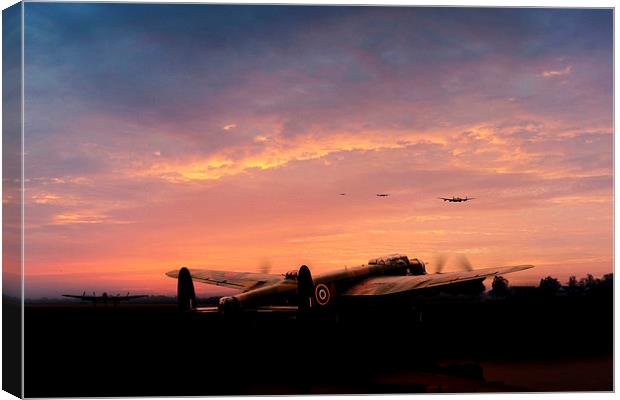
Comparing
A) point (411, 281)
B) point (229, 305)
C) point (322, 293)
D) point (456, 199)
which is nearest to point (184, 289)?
point (229, 305)

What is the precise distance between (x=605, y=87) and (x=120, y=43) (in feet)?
37.6

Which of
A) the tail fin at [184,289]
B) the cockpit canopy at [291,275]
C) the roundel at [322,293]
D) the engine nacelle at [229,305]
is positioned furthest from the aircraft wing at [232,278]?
the tail fin at [184,289]

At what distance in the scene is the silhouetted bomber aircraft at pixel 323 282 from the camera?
75.1ft

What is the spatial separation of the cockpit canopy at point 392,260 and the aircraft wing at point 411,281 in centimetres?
71

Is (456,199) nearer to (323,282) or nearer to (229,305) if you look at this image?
(323,282)

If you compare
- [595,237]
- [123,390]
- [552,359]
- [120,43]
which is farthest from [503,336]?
[120,43]

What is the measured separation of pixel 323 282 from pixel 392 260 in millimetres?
4016

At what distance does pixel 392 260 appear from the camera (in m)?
30.0

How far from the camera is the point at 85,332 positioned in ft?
123

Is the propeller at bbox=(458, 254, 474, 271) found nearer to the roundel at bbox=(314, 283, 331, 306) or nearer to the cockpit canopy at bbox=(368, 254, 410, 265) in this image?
the roundel at bbox=(314, 283, 331, 306)

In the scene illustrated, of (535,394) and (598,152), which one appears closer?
(535,394)

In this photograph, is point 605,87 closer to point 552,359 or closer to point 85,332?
point 552,359

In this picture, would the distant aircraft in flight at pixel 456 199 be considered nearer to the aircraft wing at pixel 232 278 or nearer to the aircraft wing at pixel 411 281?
the aircraft wing at pixel 411 281

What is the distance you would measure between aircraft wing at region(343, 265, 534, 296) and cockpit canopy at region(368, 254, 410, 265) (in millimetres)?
711
